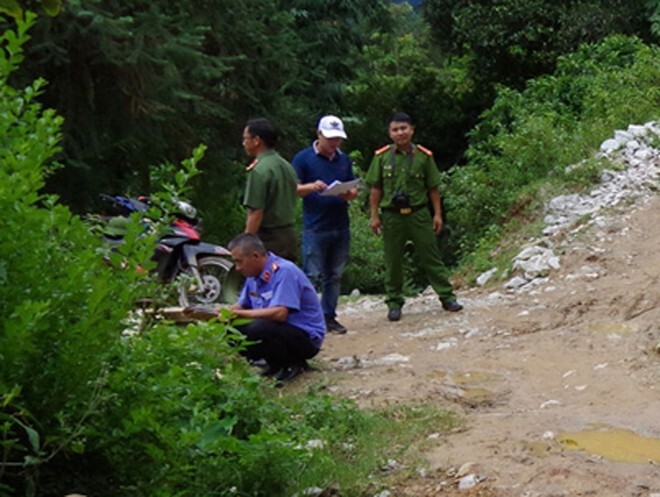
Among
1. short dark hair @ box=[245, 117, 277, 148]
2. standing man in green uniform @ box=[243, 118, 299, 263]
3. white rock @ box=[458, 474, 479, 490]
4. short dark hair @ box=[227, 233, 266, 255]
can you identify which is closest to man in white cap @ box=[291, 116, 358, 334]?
standing man in green uniform @ box=[243, 118, 299, 263]

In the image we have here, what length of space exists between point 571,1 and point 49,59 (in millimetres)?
12071

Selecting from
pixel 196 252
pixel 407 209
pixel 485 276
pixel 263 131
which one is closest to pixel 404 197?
pixel 407 209

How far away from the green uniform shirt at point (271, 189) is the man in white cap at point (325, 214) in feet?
1.92

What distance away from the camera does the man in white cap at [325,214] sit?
28.6 ft

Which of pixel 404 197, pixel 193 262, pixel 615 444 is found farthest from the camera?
pixel 193 262

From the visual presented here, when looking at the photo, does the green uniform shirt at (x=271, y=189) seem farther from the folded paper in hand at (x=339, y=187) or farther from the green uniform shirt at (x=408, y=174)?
the green uniform shirt at (x=408, y=174)

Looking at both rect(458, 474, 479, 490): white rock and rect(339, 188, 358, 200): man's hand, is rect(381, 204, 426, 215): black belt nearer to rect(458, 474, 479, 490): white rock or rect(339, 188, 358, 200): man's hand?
rect(339, 188, 358, 200): man's hand

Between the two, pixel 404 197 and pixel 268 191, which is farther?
pixel 404 197

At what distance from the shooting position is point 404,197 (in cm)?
917

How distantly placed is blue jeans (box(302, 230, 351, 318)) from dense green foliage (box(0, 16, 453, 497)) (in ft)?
13.2

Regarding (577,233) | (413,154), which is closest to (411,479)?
(413,154)

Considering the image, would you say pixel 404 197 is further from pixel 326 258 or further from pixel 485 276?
pixel 485 276

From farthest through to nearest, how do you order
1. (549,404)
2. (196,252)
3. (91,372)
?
(196,252), (549,404), (91,372)

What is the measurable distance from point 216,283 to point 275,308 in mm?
4460
